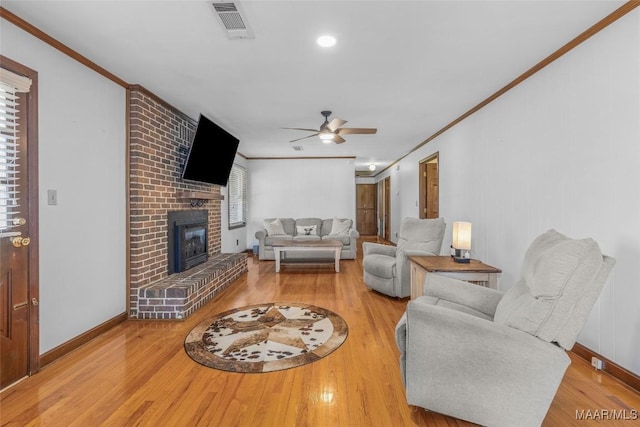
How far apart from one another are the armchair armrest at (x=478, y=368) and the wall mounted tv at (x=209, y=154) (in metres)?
3.14

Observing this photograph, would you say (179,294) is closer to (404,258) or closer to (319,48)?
(404,258)

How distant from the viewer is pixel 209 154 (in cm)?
417

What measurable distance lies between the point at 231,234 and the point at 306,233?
1585 millimetres

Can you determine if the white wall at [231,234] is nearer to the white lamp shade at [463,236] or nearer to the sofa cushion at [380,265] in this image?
the sofa cushion at [380,265]

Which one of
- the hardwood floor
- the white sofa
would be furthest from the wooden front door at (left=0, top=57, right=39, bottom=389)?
the white sofa

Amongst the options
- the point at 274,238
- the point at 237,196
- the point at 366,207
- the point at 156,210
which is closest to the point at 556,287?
the point at 156,210

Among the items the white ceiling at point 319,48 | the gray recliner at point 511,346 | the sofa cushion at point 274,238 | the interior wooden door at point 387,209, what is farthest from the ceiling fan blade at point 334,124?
the interior wooden door at point 387,209

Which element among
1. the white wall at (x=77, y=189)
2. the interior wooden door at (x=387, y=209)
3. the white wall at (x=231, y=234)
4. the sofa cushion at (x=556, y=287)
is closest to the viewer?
the sofa cushion at (x=556, y=287)

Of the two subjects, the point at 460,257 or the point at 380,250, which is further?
the point at 380,250

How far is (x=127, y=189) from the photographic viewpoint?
322 centimetres

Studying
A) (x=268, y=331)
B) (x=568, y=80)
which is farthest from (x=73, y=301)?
(x=568, y=80)

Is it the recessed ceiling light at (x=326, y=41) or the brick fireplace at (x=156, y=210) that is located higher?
the recessed ceiling light at (x=326, y=41)

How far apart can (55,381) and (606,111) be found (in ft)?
13.4

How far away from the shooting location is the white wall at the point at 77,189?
7.45 ft
